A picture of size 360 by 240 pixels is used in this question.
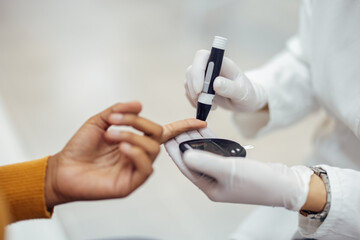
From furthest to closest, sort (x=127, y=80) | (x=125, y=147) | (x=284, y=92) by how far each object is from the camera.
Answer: (x=127, y=80) → (x=284, y=92) → (x=125, y=147)

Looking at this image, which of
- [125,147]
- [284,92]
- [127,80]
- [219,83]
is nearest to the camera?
[125,147]

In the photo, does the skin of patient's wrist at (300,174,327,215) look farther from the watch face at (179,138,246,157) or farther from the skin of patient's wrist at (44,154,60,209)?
the skin of patient's wrist at (44,154,60,209)

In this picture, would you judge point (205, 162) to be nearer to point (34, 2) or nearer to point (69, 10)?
point (69, 10)

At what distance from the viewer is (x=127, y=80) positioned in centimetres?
167

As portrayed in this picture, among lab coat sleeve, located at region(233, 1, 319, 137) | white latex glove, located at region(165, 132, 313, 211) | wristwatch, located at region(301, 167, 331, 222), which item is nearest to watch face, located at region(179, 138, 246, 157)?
white latex glove, located at region(165, 132, 313, 211)

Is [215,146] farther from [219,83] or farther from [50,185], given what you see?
[50,185]

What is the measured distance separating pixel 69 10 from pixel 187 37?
0.76 m

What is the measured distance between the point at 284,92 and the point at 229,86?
23 centimetres

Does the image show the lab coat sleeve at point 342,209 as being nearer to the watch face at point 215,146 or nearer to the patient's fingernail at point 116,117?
the watch face at point 215,146

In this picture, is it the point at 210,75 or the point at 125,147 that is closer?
the point at 125,147

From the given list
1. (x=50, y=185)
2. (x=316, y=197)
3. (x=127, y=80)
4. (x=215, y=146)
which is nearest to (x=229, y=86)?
A: (x=215, y=146)

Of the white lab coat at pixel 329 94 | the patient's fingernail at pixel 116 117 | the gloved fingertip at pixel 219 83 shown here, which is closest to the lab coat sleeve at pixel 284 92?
the white lab coat at pixel 329 94

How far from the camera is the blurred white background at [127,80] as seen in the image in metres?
1.13

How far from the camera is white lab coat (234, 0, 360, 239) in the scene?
56 centimetres
